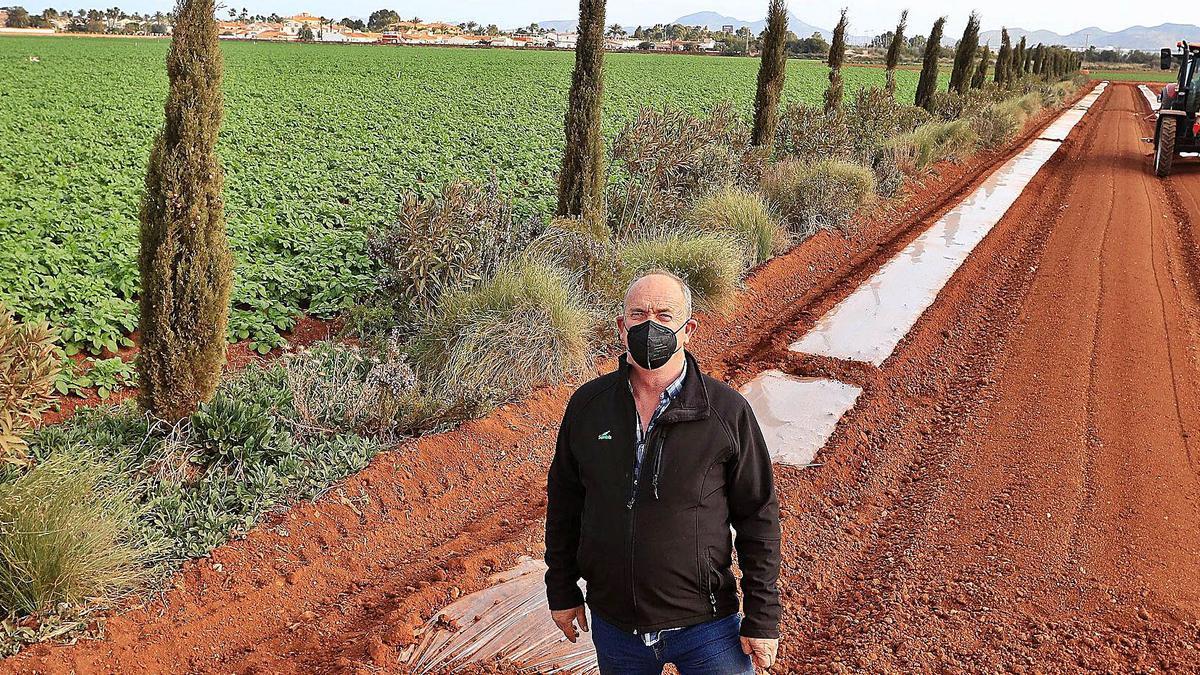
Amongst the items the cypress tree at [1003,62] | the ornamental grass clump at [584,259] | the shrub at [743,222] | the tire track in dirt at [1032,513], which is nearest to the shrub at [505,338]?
the ornamental grass clump at [584,259]

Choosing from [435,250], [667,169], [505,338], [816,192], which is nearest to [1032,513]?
[505,338]

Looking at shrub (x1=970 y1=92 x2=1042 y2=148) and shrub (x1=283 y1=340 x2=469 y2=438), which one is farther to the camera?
shrub (x1=970 y1=92 x2=1042 y2=148)

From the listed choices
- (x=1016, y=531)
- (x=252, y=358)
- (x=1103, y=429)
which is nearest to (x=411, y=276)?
(x=252, y=358)

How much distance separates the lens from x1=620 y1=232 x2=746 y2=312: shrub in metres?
8.80

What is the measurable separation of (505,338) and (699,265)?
9.67ft

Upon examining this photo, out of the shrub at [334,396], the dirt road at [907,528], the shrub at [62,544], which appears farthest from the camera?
the shrub at [334,396]

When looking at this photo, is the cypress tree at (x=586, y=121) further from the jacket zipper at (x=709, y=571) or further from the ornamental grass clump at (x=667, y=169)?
the jacket zipper at (x=709, y=571)

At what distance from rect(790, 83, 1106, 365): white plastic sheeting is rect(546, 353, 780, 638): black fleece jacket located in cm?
552

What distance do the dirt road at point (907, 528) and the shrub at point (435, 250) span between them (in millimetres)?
1701

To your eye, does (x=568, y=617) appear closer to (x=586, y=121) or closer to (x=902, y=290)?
(x=586, y=121)

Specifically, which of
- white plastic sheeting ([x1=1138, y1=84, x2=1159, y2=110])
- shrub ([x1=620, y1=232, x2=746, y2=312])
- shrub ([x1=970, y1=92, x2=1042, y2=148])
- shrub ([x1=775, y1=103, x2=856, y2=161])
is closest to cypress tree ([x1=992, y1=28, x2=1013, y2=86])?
white plastic sheeting ([x1=1138, y1=84, x2=1159, y2=110])

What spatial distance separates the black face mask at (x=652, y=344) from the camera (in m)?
2.61

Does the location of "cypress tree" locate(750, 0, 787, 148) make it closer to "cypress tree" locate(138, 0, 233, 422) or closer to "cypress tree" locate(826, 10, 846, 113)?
"cypress tree" locate(826, 10, 846, 113)

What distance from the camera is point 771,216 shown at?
1198 centimetres
